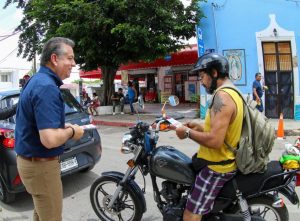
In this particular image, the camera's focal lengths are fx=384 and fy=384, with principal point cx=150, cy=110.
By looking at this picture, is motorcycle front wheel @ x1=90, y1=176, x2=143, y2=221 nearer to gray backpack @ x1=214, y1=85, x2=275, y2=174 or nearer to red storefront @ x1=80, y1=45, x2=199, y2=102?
gray backpack @ x1=214, y1=85, x2=275, y2=174

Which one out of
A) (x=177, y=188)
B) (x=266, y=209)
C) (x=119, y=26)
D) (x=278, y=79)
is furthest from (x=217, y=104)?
(x=278, y=79)

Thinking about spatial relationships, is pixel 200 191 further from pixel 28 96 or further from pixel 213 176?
pixel 28 96

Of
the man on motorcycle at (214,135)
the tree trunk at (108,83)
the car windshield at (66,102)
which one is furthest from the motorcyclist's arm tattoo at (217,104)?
the tree trunk at (108,83)

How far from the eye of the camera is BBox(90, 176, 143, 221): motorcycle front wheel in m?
3.89

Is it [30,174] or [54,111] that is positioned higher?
[54,111]

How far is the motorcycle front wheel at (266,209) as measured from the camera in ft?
10.8

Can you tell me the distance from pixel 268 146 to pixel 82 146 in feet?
10.5

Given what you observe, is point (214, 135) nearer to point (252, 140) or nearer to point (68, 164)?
point (252, 140)

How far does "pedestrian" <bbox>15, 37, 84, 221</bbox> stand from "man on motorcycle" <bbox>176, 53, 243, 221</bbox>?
0.99 metres

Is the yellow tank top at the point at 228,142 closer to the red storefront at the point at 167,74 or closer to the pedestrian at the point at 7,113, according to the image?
the pedestrian at the point at 7,113

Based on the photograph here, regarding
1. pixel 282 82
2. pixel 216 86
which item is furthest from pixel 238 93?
pixel 282 82

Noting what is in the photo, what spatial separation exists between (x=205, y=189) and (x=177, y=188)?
416 millimetres

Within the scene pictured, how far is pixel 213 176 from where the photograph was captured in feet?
10.2

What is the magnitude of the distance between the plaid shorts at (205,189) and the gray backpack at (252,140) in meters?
0.18
